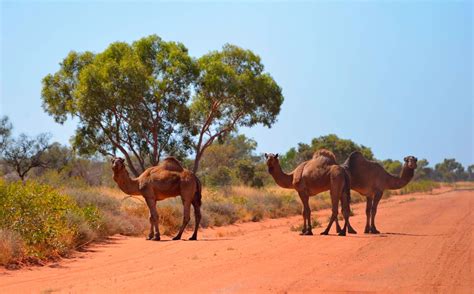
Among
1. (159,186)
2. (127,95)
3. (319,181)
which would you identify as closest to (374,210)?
(319,181)

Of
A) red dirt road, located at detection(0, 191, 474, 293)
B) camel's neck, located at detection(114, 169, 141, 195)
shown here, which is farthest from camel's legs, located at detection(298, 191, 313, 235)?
camel's neck, located at detection(114, 169, 141, 195)

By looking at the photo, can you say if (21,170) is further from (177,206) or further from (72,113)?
(177,206)

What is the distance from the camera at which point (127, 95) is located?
37625 mm

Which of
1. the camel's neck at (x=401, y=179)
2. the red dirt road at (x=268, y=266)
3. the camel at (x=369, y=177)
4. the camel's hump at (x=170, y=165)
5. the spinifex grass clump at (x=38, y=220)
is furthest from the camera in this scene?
the camel's neck at (x=401, y=179)

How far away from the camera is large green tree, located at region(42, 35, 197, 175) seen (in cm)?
3750

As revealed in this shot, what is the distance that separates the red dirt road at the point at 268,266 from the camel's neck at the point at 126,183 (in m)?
1.39

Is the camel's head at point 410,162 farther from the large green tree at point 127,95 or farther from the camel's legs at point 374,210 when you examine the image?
the large green tree at point 127,95

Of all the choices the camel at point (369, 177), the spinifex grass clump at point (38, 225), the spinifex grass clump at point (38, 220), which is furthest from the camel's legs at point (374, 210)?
the spinifex grass clump at point (38, 220)

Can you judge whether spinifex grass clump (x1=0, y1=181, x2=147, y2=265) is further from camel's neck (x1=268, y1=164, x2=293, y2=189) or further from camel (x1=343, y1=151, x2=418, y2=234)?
camel (x1=343, y1=151, x2=418, y2=234)

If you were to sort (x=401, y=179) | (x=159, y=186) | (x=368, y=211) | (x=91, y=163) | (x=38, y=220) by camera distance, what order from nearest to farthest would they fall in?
(x=38, y=220), (x=159, y=186), (x=368, y=211), (x=401, y=179), (x=91, y=163)

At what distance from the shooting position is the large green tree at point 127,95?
1476 inches

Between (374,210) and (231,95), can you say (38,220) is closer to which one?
(374,210)

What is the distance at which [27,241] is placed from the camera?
47.7 ft

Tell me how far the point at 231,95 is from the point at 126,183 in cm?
2227
